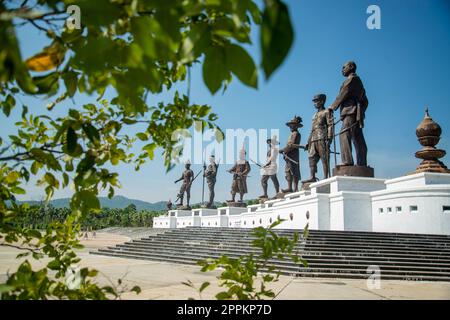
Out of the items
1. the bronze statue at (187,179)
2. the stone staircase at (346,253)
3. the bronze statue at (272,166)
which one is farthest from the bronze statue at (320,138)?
the bronze statue at (187,179)

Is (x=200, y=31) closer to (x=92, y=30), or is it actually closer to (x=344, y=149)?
(x=92, y=30)

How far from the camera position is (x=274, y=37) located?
60 cm

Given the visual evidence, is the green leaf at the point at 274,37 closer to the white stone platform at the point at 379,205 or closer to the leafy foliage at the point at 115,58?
the leafy foliage at the point at 115,58

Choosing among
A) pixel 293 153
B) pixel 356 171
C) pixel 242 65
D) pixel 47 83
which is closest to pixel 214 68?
pixel 242 65

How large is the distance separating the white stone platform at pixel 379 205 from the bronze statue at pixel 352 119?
53.3 inches

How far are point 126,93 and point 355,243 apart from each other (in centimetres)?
1136

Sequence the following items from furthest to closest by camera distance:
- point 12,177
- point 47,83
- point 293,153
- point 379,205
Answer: point 293,153 → point 379,205 → point 12,177 → point 47,83

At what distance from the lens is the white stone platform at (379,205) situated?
509 inches

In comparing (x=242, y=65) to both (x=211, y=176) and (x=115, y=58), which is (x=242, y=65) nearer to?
(x=115, y=58)

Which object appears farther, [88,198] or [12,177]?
[12,177]

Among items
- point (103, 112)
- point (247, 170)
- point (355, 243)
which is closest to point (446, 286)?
point (355, 243)

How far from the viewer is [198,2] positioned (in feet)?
2.60

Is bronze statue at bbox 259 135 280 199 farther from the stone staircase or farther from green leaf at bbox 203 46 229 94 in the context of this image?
green leaf at bbox 203 46 229 94

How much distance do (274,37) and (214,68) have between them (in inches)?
10.3
